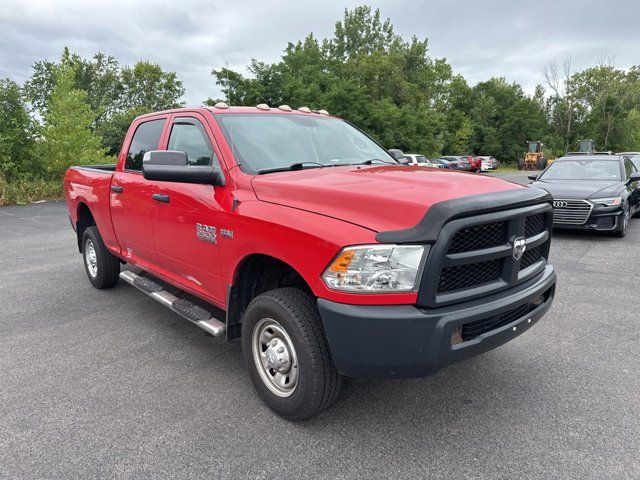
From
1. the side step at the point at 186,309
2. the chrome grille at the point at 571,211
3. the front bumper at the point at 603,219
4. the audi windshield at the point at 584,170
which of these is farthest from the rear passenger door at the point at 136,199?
the audi windshield at the point at 584,170

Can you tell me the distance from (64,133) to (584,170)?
16.3 metres

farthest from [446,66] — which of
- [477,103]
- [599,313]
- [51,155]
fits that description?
[599,313]

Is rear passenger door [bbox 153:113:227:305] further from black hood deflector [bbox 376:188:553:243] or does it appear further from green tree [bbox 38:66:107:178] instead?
green tree [bbox 38:66:107:178]

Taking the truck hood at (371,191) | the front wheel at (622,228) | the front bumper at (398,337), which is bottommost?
the front wheel at (622,228)

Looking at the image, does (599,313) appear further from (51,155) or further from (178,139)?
(51,155)

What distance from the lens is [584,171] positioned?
9805 mm

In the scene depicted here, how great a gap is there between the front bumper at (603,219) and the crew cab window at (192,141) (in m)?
7.54

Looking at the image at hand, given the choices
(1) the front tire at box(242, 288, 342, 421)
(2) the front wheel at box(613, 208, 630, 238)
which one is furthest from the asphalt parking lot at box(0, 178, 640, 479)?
(2) the front wheel at box(613, 208, 630, 238)

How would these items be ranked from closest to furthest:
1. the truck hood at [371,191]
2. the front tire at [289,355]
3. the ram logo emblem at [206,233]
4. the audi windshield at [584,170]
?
the truck hood at [371,191] → the front tire at [289,355] → the ram logo emblem at [206,233] → the audi windshield at [584,170]

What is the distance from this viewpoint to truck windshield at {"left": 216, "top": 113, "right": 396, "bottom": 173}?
133 inches

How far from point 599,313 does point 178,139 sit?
445 cm

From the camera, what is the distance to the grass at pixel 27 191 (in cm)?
1514

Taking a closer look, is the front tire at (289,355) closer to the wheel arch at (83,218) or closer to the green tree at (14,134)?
the wheel arch at (83,218)

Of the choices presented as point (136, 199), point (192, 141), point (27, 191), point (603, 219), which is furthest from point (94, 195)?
point (27, 191)
